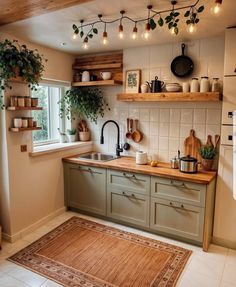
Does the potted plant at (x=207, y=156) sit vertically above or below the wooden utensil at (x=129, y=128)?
below

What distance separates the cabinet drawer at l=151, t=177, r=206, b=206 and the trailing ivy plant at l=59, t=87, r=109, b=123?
4.74 feet

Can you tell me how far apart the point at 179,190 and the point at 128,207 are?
0.71 meters

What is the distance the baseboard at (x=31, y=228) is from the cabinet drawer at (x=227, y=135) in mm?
2321

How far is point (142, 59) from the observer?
3.24 metres

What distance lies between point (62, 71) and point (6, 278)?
8.63ft

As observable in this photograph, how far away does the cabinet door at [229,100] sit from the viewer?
248 cm

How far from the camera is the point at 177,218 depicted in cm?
269

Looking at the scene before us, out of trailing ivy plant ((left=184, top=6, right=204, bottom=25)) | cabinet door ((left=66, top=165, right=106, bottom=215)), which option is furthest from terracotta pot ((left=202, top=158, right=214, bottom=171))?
trailing ivy plant ((left=184, top=6, right=204, bottom=25))

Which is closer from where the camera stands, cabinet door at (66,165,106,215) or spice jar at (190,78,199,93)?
spice jar at (190,78,199,93)

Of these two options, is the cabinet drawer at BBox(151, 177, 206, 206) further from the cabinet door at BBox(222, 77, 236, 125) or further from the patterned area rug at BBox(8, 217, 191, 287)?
the cabinet door at BBox(222, 77, 236, 125)

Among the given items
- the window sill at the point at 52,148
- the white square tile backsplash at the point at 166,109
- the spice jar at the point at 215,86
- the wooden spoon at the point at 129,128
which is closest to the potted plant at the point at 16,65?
the window sill at the point at 52,148

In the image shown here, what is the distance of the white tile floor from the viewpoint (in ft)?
6.88

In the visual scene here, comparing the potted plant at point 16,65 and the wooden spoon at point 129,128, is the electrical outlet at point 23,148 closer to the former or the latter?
the potted plant at point 16,65

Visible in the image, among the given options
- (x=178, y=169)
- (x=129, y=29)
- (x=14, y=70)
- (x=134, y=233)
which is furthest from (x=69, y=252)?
(x=129, y=29)
